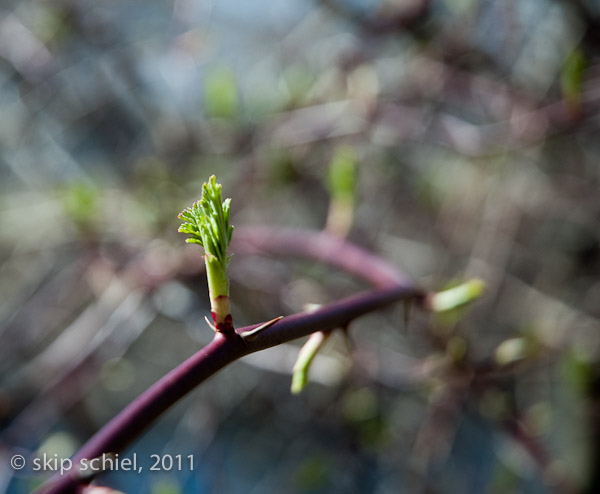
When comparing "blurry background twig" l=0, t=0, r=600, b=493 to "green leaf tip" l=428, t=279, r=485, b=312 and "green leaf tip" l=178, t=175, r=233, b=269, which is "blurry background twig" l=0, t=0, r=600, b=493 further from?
"green leaf tip" l=178, t=175, r=233, b=269

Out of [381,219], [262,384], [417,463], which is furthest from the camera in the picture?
[381,219]

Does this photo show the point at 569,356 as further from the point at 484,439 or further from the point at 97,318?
the point at 97,318

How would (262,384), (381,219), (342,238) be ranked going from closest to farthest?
(342,238) < (262,384) < (381,219)

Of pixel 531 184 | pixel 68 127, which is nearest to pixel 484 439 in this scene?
pixel 531 184

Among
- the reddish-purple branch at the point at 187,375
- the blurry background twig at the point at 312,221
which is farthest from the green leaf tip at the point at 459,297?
the blurry background twig at the point at 312,221

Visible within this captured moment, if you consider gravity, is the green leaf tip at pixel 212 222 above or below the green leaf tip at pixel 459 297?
above

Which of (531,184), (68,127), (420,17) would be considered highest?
(68,127)

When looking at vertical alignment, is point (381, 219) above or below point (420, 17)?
below

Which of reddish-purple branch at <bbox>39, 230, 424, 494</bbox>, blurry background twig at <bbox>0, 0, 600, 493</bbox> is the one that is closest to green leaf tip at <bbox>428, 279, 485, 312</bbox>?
reddish-purple branch at <bbox>39, 230, 424, 494</bbox>

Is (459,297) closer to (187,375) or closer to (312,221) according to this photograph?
(187,375)

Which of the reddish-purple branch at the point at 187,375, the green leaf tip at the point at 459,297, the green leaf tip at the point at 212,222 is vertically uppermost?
the green leaf tip at the point at 212,222

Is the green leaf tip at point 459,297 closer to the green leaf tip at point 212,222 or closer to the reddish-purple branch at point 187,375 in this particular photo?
the reddish-purple branch at point 187,375
